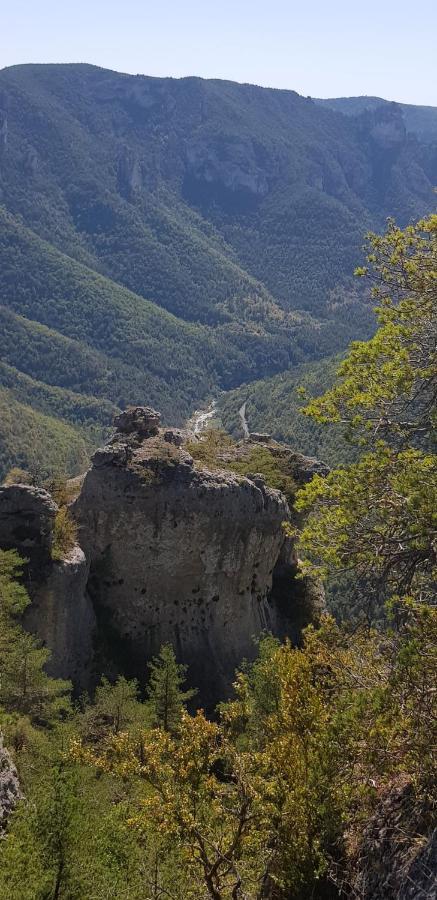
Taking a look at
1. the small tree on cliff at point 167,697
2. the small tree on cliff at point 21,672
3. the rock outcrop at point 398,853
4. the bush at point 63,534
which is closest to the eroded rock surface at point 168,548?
the bush at point 63,534

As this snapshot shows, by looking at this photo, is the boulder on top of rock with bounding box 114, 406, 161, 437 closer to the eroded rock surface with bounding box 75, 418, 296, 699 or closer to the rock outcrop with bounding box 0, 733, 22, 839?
the eroded rock surface with bounding box 75, 418, 296, 699

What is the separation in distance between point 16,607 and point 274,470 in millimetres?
18571

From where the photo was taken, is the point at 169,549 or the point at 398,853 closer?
the point at 398,853

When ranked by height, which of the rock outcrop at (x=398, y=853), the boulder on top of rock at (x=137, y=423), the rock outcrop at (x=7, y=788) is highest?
→ the boulder on top of rock at (x=137, y=423)

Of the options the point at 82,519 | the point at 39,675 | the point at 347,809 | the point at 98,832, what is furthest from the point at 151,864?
the point at 82,519

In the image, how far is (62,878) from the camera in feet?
46.9

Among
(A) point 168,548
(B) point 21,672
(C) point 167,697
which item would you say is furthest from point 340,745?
(A) point 168,548

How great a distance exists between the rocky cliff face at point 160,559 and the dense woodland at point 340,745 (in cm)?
1387

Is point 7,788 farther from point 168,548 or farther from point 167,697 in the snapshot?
point 168,548

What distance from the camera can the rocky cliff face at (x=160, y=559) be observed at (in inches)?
1215

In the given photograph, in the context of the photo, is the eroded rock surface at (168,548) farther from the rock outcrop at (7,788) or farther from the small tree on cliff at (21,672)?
the rock outcrop at (7,788)

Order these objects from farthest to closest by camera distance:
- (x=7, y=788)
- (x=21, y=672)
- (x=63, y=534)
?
(x=63, y=534)
(x=21, y=672)
(x=7, y=788)

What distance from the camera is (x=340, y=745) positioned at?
515 inches

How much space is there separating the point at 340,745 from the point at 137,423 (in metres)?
23.1
